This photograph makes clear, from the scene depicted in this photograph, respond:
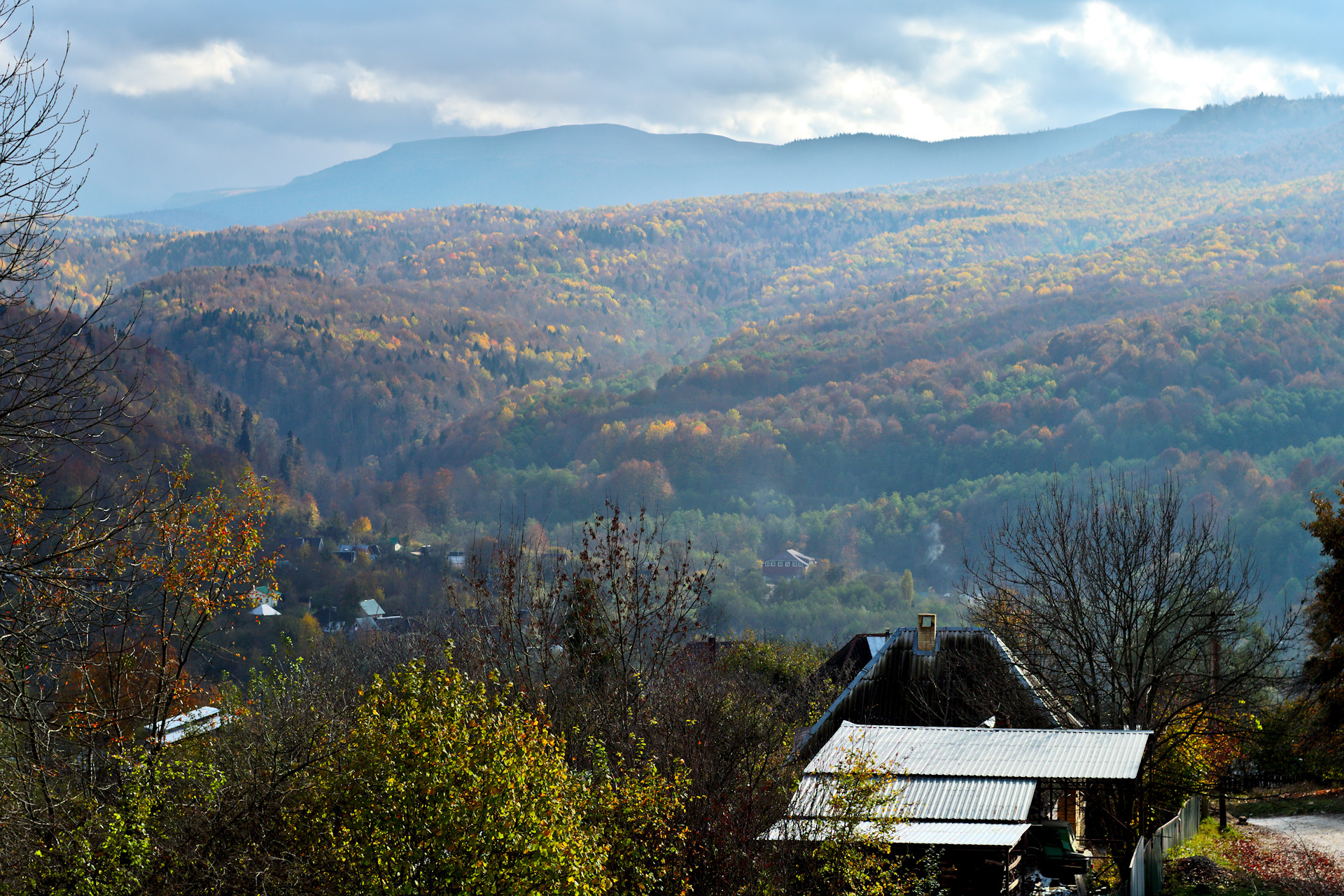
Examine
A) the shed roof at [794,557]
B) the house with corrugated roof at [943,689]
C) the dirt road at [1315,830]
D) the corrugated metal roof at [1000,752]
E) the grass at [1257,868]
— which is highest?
the corrugated metal roof at [1000,752]

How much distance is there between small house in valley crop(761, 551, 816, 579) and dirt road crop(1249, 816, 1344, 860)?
370 ft

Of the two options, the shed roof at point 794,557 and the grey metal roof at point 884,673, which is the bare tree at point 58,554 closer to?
the grey metal roof at point 884,673

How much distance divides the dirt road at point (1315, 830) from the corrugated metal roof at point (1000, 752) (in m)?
9.85

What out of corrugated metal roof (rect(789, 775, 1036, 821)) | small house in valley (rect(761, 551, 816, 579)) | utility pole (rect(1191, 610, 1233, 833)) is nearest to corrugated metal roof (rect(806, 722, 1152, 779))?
corrugated metal roof (rect(789, 775, 1036, 821))

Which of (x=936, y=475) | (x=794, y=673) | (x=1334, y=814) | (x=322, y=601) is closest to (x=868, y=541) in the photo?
(x=936, y=475)

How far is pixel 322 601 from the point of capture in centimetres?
10619

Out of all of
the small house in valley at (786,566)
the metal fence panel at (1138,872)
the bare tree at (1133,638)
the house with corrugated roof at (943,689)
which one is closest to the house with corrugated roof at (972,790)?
the metal fence panel at (1138,872)

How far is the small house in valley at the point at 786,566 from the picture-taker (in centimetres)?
15312

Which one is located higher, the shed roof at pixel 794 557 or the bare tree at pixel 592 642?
the bare tree at pixel 592 642

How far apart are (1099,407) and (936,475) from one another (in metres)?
25.3

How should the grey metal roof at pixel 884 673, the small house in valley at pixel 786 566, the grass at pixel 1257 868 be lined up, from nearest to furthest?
1. the grass at pixel 1257 868
2. the grey metal roof at pixel 884 673
3. the small house in valley at pixel 786 566

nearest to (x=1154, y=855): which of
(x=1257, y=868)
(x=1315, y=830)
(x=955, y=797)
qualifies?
(x=1257, y=868)

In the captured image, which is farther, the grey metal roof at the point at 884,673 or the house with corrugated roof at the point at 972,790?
the grey metal roof at the point at 884,673

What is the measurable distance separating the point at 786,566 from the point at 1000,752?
138 meters
